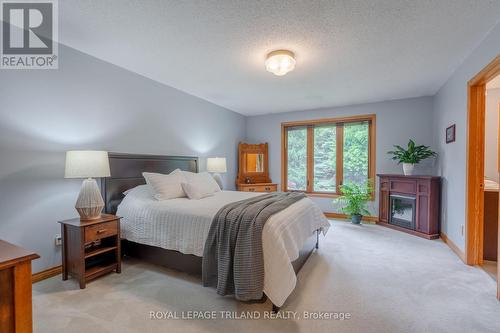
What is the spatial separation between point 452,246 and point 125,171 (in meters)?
4.52

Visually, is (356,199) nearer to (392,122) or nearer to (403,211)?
(403,211)

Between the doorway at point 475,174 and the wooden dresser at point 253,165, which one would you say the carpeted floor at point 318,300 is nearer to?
the doorway at point 475,174

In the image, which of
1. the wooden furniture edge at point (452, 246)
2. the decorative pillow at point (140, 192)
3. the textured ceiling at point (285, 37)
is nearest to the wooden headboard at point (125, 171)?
the decorative pillow at point (140, 192)

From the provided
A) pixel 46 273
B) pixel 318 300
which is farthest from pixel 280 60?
pixel 46 273

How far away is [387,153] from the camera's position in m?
4.54

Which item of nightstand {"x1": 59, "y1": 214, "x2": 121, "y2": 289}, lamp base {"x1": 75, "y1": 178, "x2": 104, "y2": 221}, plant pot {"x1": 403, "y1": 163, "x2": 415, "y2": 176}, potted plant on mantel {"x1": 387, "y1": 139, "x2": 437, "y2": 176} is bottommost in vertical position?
nightstand {"x1": 59, "y1": 214, "x2": 121, "y2": 289}

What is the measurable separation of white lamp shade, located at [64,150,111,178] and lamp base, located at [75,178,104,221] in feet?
0.43

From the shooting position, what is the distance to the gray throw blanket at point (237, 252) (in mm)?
1786

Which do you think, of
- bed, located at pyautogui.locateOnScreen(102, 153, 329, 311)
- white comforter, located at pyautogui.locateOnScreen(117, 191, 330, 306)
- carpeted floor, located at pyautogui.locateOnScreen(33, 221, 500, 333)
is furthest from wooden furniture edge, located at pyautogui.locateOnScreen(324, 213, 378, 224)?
white comforter, located at pyautogui.locateOnScreen(117, 191, 330, 306)

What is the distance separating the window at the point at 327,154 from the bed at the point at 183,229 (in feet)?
7.28

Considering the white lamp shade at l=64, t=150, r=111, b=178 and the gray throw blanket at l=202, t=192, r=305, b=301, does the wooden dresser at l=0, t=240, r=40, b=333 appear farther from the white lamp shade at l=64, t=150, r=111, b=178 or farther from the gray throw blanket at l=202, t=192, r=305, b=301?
the white lamp shade at l=64, t=150, r=111, b=178

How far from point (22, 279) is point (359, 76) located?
12.7 feet

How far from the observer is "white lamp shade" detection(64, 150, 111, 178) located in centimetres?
222

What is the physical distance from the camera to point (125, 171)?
121 inches
